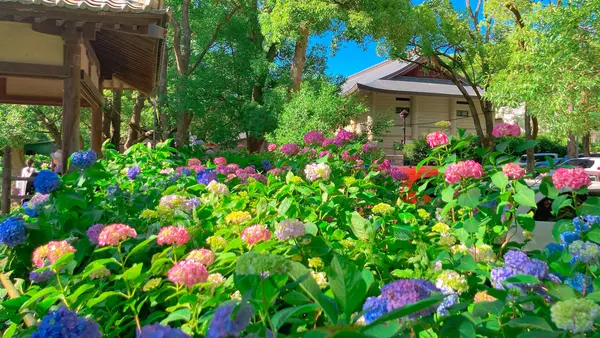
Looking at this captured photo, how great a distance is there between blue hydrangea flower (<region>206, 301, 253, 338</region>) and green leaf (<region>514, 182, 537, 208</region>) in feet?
4.23

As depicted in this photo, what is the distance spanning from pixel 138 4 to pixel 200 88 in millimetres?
10777

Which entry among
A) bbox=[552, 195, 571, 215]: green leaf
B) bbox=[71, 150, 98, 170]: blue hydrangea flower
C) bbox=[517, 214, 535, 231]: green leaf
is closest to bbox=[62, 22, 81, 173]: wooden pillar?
bbox=[71, 150, 98, 170]: blue hydrangea flower

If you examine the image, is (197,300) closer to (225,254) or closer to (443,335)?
(225,254)

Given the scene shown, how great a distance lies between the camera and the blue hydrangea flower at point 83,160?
7.15 feet

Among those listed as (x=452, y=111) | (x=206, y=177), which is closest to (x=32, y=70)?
(x=206, y=177)

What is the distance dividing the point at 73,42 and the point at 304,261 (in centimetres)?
473

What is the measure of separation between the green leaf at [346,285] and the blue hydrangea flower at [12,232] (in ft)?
4.62

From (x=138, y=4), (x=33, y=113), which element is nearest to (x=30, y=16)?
(x=138, y=4)

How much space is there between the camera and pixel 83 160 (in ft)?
7.22

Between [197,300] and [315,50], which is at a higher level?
[315,50]

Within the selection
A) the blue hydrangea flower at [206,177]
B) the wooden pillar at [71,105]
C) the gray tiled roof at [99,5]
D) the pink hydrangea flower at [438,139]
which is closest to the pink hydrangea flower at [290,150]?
the blue hydrangea flower at [206,177]

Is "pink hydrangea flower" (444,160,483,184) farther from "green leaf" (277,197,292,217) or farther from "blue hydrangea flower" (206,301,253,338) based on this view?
"blue hydrangea flower" (206,301,253,338)

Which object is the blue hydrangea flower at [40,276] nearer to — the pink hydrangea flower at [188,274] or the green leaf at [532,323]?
the pink hydrangea flower at [188,274]

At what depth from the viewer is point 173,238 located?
1.43m
